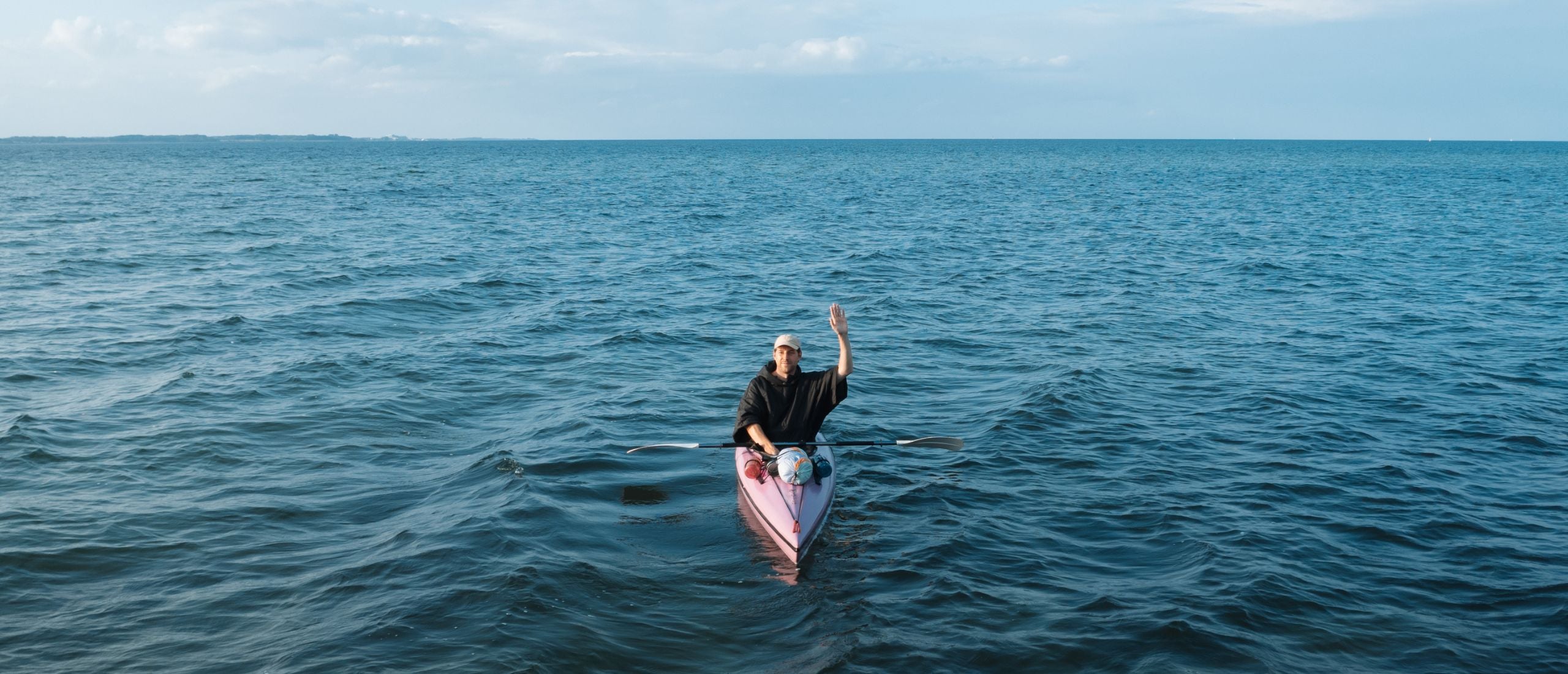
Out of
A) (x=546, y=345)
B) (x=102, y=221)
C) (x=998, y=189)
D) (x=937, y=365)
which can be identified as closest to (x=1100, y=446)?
(x=937, y=365)

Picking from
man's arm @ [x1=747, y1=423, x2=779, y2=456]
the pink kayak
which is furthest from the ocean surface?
man's arm @ [x1=747, y1=423, x2=779, y2=456]

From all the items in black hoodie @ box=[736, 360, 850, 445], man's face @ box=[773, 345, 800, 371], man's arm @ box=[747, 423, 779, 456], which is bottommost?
man's arm @ box=[747, 423, 779, 456]

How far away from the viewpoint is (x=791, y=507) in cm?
1005

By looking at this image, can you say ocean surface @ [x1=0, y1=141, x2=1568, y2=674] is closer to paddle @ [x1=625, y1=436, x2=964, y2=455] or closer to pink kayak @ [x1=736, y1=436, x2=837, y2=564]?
pink kayak @ [x1=736, y1=436, x2=837, y2=564]

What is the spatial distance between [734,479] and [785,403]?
1681 millimetres

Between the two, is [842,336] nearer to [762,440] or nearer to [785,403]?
[785,403]

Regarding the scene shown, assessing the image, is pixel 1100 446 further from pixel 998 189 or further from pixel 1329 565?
pixel 998 189

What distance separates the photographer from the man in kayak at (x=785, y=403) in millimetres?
10914

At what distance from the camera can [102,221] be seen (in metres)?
39.8

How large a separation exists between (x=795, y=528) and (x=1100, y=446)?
207 inches

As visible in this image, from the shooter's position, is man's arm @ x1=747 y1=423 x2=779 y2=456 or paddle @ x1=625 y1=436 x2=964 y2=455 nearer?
man's arm @ x1=747 y1=423 x2=779 y2=456

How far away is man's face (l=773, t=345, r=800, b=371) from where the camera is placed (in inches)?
420

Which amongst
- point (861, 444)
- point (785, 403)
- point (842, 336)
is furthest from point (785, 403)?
point (842, 336)

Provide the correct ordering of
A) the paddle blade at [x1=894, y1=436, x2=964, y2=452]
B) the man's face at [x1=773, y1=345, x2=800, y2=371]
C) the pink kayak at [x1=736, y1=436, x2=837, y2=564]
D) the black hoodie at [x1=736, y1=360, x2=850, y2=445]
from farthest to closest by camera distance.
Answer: the paddle blade at [x1=894, y1=436, x2=964, y2=452]
the black hoodie at [x1=736, y1=360, x2=850, y2=445]
the man's face at [x1=773, y1=345, x2=800, y2=371]
the pink kayak at [x1=736, y1=436, x2=837, y2=564]
